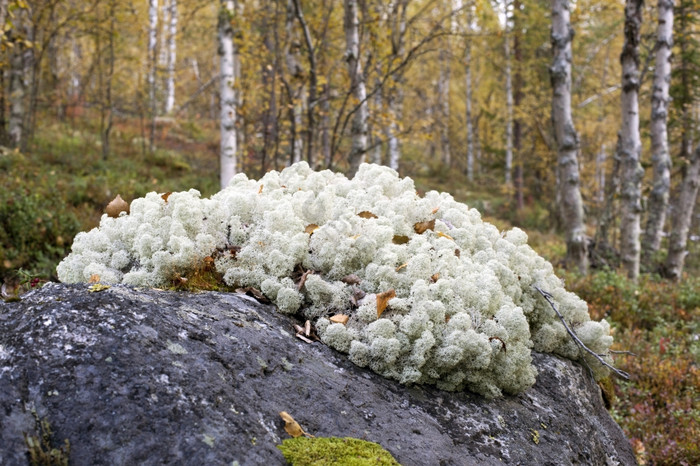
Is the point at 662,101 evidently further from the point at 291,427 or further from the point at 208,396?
the point at 208,396

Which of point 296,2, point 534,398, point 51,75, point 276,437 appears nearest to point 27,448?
point 276,437

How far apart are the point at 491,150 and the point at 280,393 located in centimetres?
2110

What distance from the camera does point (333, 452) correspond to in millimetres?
1717

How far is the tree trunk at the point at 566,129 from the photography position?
25.5ft

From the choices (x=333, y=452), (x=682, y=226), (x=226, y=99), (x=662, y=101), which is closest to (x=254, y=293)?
(x=333, y=452)

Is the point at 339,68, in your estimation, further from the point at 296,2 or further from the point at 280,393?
the point at 280,393

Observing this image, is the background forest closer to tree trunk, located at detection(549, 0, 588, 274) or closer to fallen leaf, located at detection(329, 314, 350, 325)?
tree trunk, located at detection(549, 0, 588, 274)

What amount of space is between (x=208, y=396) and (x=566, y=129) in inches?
302

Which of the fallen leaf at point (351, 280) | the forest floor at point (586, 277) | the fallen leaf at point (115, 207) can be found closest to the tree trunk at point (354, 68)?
the forest floor at point (586, 277)

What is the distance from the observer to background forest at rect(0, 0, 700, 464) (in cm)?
595

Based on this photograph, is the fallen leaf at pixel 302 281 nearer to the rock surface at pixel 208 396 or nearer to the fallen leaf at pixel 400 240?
the rock surface at pixel 208 396

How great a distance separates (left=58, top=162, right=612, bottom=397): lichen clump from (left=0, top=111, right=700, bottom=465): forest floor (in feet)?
2.10

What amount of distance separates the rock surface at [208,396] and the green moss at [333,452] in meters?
0.05

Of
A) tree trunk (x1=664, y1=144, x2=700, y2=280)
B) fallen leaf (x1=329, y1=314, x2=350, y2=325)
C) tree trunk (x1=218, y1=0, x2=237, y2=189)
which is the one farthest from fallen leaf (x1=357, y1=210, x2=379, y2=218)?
tree trunk (x1=664, y1=144, x2=700, y2=280)
